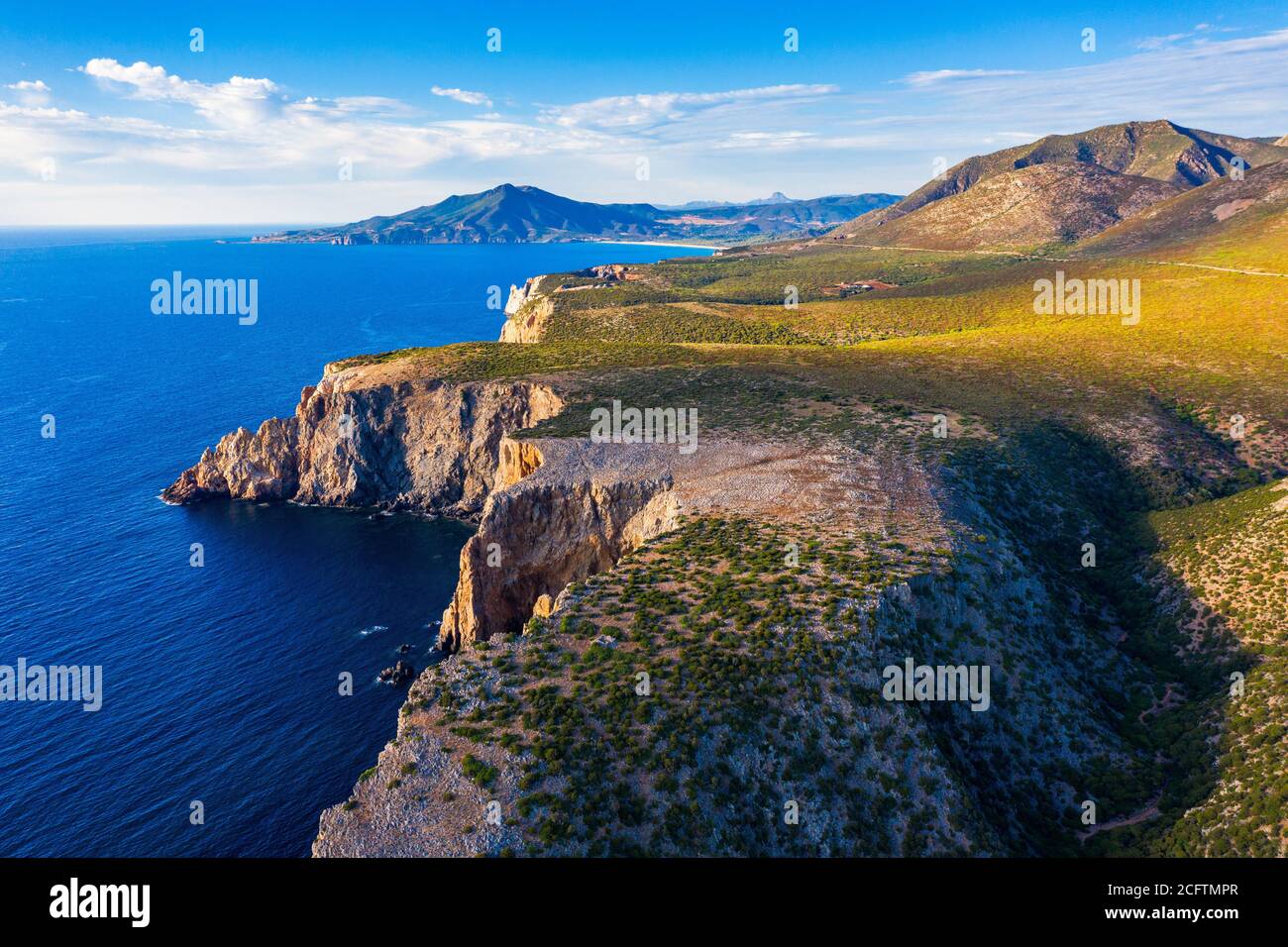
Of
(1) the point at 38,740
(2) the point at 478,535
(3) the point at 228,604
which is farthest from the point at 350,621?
(1) the point at 38,740

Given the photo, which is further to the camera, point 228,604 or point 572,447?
point 228,604

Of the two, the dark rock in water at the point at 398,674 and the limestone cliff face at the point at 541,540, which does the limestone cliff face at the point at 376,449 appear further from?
the dark rock in water at the point at 398,674

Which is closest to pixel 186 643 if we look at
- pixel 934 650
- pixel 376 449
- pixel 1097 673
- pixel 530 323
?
pixel 376 449

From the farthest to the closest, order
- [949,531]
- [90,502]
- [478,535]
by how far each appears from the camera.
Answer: [90,502] → [478,535] → [949,531]

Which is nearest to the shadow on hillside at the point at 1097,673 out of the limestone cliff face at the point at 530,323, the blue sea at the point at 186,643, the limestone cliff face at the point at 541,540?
the limestone cliff face at the point at 541,540

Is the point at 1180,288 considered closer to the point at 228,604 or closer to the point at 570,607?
the point at 570,607

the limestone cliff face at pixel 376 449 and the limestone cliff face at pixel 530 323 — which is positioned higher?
the limestone cliff face at pixel 530 323

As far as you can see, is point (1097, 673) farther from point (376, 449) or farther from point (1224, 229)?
point (1224, 229)

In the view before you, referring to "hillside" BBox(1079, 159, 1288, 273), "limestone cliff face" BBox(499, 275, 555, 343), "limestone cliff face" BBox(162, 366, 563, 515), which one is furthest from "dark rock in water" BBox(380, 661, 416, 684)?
"hillside" BBox(1079, 159, 1288, 273)
